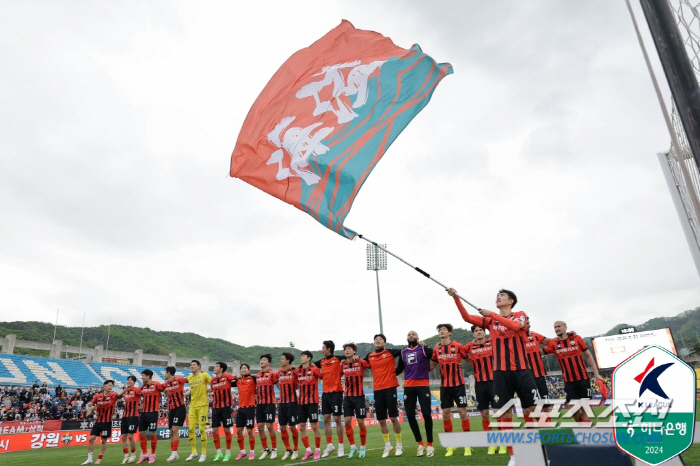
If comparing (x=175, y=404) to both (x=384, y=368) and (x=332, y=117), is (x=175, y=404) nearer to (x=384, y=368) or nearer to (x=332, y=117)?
(x=384, y=368)

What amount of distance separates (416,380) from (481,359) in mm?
1440

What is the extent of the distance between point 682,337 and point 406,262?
93.5 metres

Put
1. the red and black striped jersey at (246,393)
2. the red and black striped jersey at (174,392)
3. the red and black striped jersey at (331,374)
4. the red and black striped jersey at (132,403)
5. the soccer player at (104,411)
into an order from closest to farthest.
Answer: the red and black striped jersey at (331,374)
the red and black striped jersey at (246,393)
the red and black striped jersey at (174,392)
the red and black striped jersey at (132,403)
the soccer player at (104,411)

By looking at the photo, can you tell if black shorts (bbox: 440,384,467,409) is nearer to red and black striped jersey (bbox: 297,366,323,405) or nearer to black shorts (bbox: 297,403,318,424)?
red and black striped jersey (bbox: 297,366,323,405)

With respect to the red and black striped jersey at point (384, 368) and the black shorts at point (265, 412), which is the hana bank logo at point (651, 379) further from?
the black shorts at point (265, 412)

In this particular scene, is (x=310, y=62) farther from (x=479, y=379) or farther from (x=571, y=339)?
(x=571, y=339)

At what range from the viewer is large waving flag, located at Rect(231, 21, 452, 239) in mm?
7051

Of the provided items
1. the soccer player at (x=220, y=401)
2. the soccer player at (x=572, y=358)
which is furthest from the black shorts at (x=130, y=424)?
the soccer player at (x=572, y=358)

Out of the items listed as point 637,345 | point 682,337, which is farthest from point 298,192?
point 682,337

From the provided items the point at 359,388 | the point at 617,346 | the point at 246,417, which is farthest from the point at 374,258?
the point at 359,388

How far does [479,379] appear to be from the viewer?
9703 mm

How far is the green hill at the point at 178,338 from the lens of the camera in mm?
72500

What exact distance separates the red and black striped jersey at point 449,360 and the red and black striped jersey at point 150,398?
762cm

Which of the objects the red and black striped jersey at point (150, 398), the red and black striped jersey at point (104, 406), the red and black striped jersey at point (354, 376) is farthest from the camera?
the red and black striped jersey at point (104, 406)
